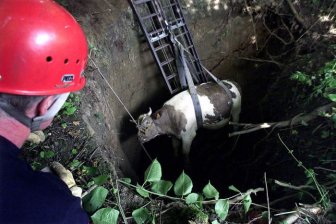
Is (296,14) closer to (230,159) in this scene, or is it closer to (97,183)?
(230,159)

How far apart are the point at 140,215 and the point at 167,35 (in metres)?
3.29

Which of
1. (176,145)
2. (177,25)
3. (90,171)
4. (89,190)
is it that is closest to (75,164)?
(90,171)

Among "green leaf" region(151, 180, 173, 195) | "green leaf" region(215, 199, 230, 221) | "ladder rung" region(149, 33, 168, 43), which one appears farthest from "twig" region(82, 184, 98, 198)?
"ladder rung" region(149, 33, 168, 43)

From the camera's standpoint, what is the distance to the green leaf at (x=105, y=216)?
2238 millimetres

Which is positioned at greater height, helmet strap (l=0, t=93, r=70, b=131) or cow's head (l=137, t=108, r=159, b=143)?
helmet strap (l=0, t=93, r=70, b=131)

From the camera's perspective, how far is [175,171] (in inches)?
216

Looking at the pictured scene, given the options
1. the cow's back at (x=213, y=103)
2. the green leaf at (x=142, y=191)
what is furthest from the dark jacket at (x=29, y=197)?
the cow's back at (x=213, y=103)

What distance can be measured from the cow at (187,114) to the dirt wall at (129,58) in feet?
1.29

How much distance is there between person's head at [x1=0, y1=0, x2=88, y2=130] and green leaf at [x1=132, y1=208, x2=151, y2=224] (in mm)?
936

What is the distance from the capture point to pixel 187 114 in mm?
5023

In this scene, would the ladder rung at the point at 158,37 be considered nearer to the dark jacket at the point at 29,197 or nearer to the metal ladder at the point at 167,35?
the metal ladder at the point at 167,35

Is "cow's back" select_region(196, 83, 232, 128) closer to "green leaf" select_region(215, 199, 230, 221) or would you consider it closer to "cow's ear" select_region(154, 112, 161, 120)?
"cow's ear" select_region(154, 112, 161, 120)

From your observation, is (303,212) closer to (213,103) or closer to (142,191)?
(142,191)

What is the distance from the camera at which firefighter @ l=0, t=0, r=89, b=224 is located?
1.58m
